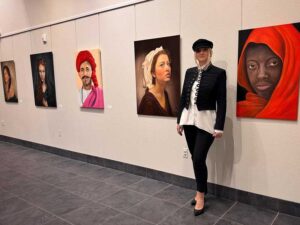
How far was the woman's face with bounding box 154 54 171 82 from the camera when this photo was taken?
3.34 meters

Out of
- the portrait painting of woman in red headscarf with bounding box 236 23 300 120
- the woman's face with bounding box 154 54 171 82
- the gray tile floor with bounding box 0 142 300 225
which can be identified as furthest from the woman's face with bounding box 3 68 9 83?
the portrait painting of woman in red headscarf with bounding box 236 23 300 120

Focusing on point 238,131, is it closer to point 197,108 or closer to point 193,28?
point 197,108

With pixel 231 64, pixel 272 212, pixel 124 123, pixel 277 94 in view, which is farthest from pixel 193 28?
pixel 272 212

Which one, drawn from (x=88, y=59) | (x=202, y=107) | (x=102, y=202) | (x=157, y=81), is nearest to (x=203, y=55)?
(x=202, y=107)

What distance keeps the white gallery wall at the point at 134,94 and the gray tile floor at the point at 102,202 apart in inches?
11.1

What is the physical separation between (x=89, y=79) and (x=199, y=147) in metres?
2.43

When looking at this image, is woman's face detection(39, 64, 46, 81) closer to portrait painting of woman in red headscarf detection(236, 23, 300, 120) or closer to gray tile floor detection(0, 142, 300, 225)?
gray tile floor detection(0, 142, 300, 225)

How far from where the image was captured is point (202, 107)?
2650 millimetres

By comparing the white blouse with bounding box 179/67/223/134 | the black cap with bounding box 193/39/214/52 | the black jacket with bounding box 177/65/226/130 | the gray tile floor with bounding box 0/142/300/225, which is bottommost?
the gray tile floor with bounding box 0/142/300/225

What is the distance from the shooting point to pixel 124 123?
3.98 metres

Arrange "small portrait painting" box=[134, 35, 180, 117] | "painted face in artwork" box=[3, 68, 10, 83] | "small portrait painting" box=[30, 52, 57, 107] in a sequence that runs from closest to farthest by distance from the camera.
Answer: "small portrait painting" box=[134, 35, 180, 117], "small portrait painting" box=[30, 52, 57, 107], "painted face in artwork" box=[3, 68, 10, 83]

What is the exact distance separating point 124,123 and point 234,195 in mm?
1878

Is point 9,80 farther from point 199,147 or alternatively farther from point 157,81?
point 199,147

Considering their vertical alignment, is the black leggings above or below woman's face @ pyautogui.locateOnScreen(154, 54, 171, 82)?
below
